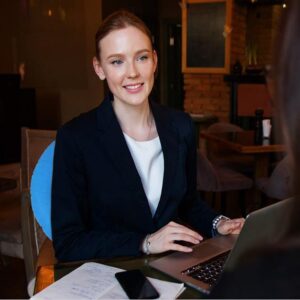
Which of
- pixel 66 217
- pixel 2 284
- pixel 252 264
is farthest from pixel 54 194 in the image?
pixel 2 284

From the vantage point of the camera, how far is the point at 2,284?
265cm

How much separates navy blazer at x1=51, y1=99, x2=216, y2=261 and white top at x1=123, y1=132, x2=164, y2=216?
2 cm

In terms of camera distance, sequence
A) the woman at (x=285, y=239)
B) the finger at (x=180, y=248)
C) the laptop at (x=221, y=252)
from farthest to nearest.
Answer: the finger at (x=180, y=248) < the laptop at (x=221, y=252) < the woman at (x=285, y=239)

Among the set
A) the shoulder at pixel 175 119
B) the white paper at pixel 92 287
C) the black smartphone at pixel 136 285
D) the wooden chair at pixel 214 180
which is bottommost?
the wooden chair at pixel 214 180

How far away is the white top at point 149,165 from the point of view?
1.45 m

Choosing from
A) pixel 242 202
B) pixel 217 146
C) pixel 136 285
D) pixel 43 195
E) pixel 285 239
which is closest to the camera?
pixel 285 239

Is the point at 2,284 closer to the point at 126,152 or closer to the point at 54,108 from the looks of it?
the point at 126,152

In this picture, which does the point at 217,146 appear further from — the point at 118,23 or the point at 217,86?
the point at 118,23

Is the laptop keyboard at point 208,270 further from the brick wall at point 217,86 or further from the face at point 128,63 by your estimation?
the brick wall at point 217,86

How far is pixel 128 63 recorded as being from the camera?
54.3 inches

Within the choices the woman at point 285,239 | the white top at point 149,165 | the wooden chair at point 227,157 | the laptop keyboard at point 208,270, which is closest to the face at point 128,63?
the white top at point 149,165

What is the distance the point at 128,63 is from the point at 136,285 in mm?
688

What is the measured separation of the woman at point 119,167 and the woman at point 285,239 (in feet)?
2.27

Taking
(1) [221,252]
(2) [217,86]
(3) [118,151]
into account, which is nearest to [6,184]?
(3) [118,151]
